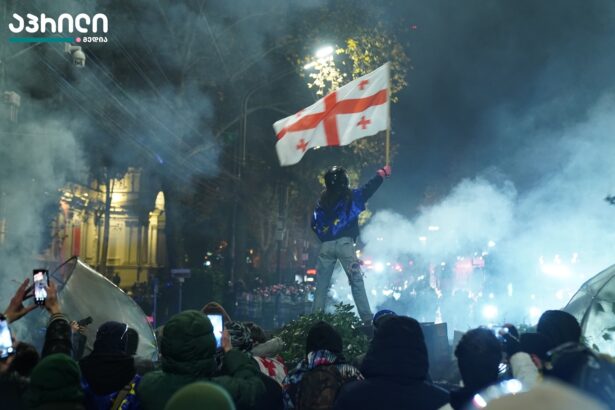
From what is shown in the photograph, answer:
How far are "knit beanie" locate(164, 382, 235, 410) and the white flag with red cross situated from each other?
723 cm

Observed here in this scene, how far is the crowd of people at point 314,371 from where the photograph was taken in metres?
3.43

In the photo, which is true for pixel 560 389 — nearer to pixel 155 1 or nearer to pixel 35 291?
pixel 35 291

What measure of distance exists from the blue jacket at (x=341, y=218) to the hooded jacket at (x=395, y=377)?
4.73 meters

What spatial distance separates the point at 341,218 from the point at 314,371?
4.33 meters

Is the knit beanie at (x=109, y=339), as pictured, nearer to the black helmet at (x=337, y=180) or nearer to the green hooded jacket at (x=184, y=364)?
the green hooded jacket at (x=184, y=364)

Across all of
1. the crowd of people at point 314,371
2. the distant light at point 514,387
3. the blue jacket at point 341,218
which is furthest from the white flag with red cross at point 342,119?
the distant light at point 514,387

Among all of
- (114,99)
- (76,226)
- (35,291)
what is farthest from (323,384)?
(76,226)

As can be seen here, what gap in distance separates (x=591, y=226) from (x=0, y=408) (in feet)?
75.7

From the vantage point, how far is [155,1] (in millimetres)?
23516

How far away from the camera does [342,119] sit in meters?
9.73

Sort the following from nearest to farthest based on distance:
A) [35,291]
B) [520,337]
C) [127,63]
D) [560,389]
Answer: [560,389] → [520,337] → [35,291] → [127,63]

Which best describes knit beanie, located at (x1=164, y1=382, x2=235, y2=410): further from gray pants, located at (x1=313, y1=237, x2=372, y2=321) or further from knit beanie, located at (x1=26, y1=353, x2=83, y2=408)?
gray pants, located at (x1=313, y1=237, x2=372, y2=321)

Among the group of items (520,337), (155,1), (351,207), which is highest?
(155,1)

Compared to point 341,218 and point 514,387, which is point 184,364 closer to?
point 514,387
